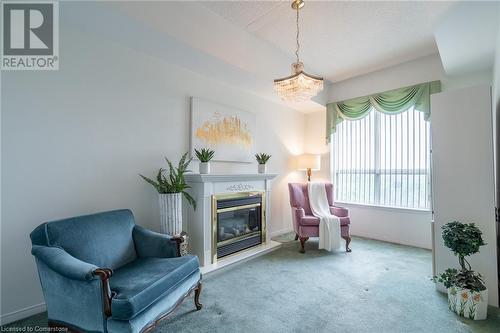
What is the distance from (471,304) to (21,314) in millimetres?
3742

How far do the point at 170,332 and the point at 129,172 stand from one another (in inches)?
63.8

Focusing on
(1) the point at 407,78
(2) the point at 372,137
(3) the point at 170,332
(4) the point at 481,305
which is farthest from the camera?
(2) the point at 372,137

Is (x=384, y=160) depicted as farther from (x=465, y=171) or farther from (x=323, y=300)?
(x=323, y=300)

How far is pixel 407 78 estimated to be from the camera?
3.74 m

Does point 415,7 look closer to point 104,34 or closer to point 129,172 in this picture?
point 104,34

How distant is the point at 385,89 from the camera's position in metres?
3.97

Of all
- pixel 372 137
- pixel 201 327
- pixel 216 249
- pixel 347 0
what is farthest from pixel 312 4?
pixel 201 327

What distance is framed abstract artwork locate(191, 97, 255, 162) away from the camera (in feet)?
10.2

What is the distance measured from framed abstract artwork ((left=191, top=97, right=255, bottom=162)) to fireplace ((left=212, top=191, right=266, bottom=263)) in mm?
655

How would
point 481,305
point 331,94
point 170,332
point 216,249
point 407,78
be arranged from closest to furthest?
1. point 170,332
2. point 481,305
3. point 216,249
4. point 407,78
5. point 331,94

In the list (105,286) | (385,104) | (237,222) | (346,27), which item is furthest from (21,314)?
(385,104)

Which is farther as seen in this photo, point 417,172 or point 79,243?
point 417,172

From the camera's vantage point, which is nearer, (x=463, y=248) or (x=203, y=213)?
(x=463, y=248)

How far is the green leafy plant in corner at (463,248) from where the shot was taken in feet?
6.25
